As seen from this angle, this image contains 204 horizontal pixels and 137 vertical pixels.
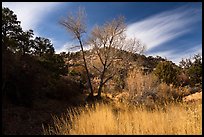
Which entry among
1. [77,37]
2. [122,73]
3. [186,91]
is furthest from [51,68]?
[186,91]

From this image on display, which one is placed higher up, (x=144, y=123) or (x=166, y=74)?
(x=166, y=74)

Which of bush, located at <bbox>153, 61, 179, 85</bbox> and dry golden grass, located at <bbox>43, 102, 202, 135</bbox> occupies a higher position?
bush, located at <bbox>153, 61, 179, 85</bbox>

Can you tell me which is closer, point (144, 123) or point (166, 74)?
point (144, 123)

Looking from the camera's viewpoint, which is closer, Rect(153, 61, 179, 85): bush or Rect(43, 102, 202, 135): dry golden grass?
Rect(43, 102, 202, 135): dry golden grass

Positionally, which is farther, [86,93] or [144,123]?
[86,93]

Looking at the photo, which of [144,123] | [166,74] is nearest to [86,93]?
[166,74]

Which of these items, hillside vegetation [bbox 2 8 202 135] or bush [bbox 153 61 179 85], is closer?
hillside vegetation [bbox 2 8 202 135]

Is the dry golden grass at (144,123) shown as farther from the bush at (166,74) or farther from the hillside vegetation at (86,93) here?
→ the bush at (166,74)

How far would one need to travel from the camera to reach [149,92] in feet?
52.6

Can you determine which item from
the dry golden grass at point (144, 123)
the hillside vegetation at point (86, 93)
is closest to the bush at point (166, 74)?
the hillside vegetation at point (86, 93)

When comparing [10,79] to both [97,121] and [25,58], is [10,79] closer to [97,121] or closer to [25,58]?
[25,58]

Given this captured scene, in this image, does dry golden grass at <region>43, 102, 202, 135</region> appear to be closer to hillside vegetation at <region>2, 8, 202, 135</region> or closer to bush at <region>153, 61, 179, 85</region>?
hillside vegetation at <region>2, 8, 202, 135</region>

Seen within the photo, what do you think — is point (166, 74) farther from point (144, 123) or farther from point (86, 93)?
point (144, 123)

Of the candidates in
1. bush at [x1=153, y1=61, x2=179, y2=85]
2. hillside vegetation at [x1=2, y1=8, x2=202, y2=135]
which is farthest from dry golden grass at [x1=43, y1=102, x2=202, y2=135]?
bush at [x1=153, y1=61, x2=179, y2=85]
